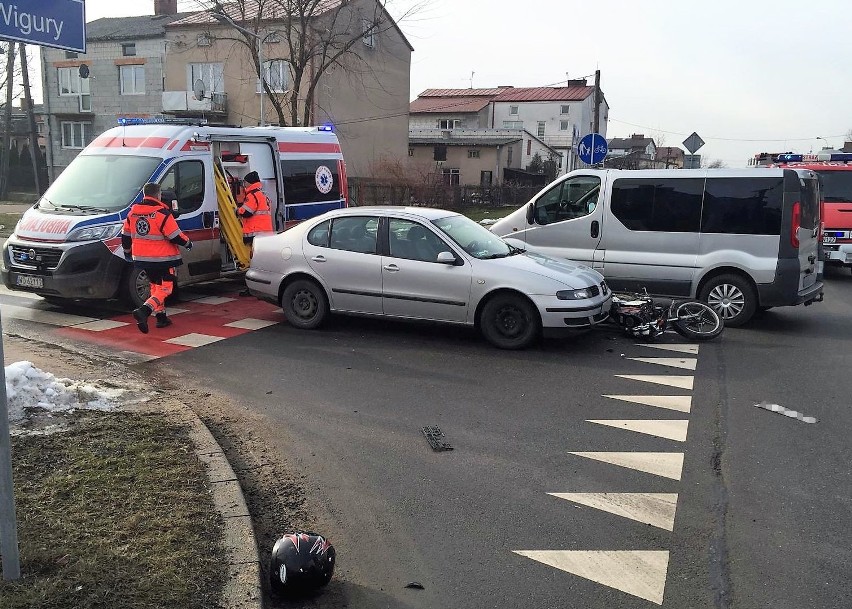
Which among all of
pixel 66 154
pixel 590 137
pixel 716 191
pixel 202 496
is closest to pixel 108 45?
pixel 66 154

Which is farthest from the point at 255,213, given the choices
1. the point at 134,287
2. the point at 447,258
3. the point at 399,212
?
the point at 447,258

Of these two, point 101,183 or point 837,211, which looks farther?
point 837,211

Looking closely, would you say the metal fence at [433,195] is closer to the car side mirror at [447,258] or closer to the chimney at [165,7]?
the car side mirror at [447,258]

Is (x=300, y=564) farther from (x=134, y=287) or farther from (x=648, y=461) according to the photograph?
(x=134, y=287)

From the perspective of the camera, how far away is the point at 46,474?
179 inches

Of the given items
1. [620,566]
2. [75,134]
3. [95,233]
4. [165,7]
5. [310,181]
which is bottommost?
[620,566]

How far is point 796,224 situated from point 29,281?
397 inches

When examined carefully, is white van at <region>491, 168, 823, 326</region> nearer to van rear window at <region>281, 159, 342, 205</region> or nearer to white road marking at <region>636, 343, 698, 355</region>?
white road marking at <region>636, 343, 698, 355</region>

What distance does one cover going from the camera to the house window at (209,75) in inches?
1524

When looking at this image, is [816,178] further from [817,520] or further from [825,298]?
[817,520]

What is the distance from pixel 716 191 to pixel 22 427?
8.57 m

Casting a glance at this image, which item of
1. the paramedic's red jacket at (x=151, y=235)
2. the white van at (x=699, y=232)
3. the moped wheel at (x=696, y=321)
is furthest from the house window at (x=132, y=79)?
the moped wheel at (x=696, y=321)

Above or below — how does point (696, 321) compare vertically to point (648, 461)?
above

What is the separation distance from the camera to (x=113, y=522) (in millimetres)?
3984
